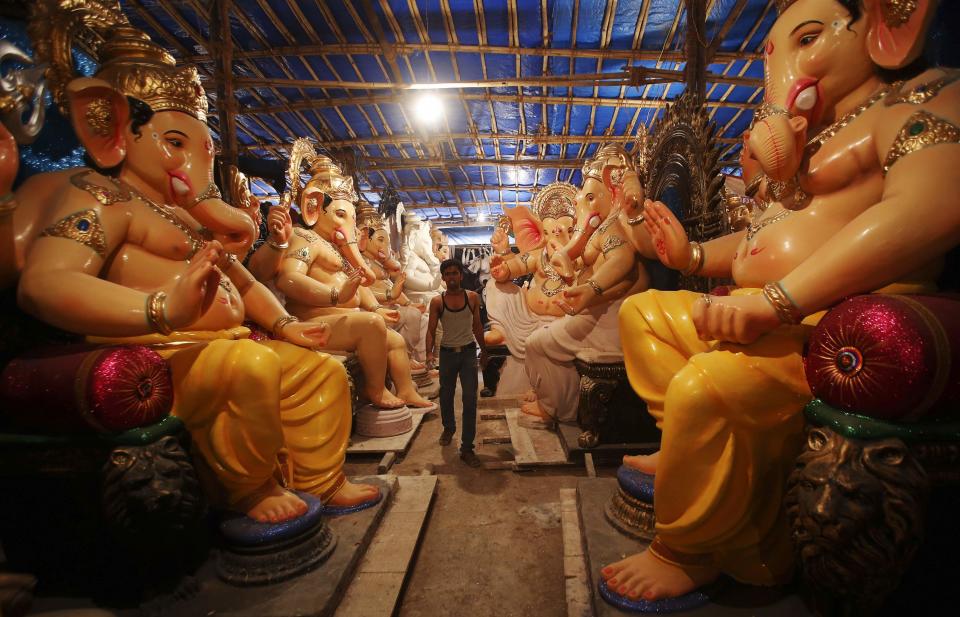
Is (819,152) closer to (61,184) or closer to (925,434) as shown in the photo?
(925,434)

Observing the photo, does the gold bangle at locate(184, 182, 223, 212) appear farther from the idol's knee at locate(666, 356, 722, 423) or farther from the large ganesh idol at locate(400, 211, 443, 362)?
the large ganesh idol at locate(400, 211, 443, 362)

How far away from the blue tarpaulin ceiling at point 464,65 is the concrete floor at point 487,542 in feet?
9.98

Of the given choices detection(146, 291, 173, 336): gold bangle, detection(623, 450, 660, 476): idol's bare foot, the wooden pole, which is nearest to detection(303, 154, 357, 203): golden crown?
the wooden pole

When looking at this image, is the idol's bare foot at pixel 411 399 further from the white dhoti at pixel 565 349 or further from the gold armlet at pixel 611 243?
the gold armlet at pixel 611 243

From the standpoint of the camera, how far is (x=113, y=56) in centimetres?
179

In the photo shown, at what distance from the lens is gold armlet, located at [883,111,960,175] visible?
1.10 metres

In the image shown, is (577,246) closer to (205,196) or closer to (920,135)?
(920,135)

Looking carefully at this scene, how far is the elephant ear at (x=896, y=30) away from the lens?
122 cm

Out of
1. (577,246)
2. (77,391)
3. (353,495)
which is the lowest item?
(353,495)

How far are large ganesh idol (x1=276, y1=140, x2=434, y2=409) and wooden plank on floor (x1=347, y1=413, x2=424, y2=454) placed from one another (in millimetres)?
285

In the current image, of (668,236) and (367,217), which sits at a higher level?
(367,217)

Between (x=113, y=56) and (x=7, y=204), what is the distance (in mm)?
904

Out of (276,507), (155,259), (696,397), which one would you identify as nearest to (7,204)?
(155,259)

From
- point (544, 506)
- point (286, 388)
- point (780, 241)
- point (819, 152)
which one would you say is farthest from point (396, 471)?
point (819, 152)
